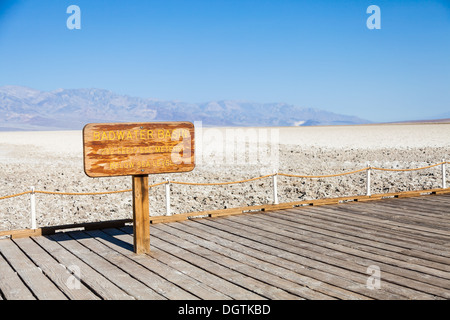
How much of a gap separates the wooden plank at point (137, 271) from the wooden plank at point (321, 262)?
1.72 metres

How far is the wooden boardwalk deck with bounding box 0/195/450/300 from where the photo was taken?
193 inches

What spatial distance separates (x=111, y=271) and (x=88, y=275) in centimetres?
28

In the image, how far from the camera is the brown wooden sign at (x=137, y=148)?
609 cm

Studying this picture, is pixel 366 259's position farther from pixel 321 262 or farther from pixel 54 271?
pixel 54 271

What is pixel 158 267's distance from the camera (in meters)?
5.78

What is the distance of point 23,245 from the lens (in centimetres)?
688

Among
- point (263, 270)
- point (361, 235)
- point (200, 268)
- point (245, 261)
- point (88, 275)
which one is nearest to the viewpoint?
point (88, 275)

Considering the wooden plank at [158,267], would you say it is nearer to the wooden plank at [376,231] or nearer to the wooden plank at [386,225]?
the wooden plank at [376,231]

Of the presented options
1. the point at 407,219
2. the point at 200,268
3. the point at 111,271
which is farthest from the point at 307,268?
the point at 407,219

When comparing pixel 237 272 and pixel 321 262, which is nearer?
pixel 237 272

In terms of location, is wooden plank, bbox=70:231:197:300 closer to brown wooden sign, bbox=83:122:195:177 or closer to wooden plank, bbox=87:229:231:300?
wooden plank, bbox=87:229:231:300

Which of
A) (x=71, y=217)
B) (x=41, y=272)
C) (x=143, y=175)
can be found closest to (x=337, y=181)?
(x=71, y=217)

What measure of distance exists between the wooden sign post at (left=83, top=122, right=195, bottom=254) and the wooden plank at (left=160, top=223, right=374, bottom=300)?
109cm

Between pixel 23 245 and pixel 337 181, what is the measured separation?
14.4 meters
